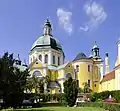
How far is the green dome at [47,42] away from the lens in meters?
97.7

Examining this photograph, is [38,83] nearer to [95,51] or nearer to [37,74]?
[37,74]

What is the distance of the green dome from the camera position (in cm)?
9772

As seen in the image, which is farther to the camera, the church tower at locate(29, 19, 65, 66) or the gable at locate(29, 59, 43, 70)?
the church tower at locate(29, 19, 65, 66)

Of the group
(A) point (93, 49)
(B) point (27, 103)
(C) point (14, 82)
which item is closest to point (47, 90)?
(A) point (93, 49)

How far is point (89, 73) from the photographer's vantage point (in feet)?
310

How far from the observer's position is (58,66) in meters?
95.7

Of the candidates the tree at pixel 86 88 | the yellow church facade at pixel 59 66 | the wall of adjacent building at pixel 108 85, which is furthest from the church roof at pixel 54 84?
the wall of adjacent building at pixel 108 85

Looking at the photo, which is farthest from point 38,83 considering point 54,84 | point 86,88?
point 86,88

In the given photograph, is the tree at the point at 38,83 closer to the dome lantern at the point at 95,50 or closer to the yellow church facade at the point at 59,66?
the yellow church facade at the point at 59,66

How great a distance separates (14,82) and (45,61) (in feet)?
207

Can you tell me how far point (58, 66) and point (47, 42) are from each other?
9.20 m

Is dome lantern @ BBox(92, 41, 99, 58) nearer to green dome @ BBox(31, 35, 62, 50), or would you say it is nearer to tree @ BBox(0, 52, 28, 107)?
green dome @ BBox(31, 35, 62, 50)

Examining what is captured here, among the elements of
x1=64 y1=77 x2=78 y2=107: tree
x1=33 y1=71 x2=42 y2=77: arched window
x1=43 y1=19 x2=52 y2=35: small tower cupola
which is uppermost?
x1=43 y1=19 x2=52 y2=35: small tower cupola

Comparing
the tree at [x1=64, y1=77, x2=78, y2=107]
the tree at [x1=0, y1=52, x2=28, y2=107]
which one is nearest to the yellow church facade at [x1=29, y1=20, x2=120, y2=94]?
the tree at [x1=64, y1=77, x2=78, y2=107]
